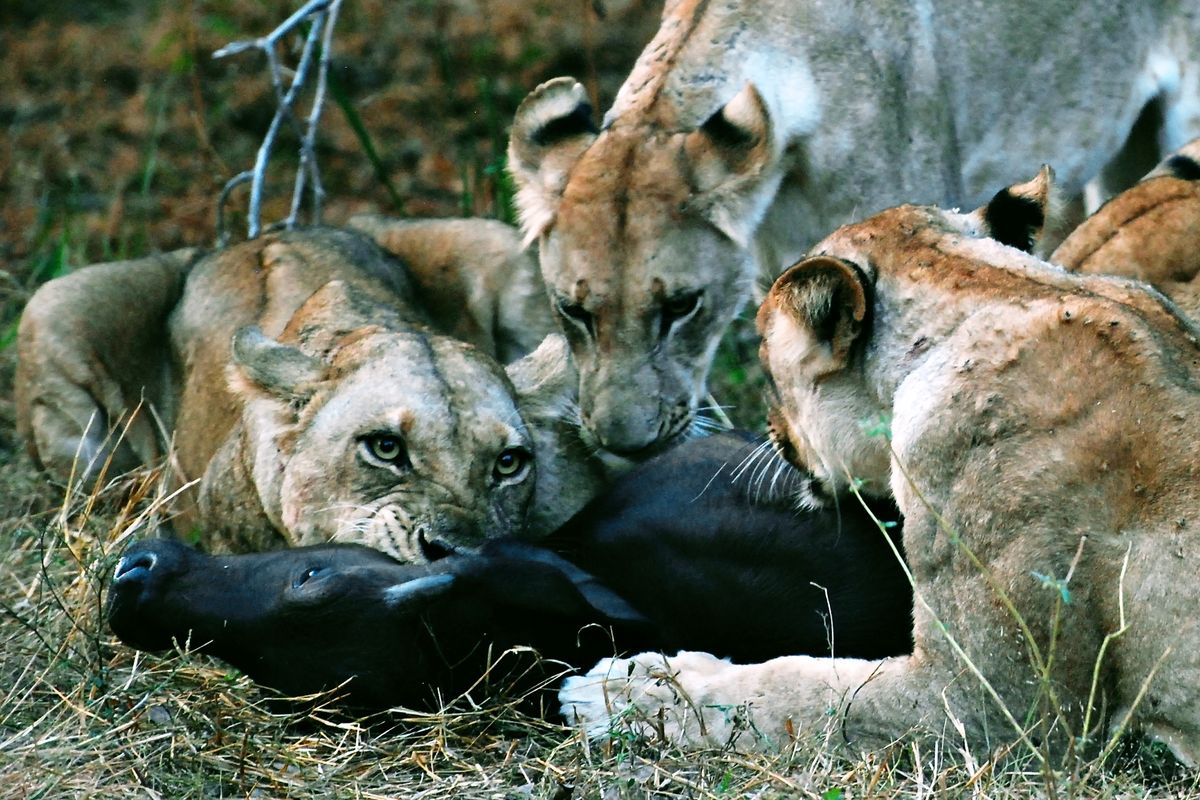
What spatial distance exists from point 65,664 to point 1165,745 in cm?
271

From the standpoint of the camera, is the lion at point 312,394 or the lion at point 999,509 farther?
the lion at point 312,394

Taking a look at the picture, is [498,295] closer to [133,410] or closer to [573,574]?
[133,410]

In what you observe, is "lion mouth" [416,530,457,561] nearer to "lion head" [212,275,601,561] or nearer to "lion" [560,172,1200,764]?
"lion head" [212,275,601,561]

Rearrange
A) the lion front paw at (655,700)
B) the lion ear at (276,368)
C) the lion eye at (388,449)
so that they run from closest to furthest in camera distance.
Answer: the lion front paw at (655,700)
the lion eye at (388,449)
the lion ear at (276,368)

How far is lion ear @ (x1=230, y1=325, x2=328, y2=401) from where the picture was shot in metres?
5.10

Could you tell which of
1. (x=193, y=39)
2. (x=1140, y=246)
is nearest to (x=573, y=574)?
(x=1140, y=246)

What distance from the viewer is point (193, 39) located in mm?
10219

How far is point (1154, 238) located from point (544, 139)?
2004mm

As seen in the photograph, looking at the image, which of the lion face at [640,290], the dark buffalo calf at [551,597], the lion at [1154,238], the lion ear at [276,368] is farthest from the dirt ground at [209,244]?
the lion at [1154,238]

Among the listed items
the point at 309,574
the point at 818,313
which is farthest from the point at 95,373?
the point at 818,313

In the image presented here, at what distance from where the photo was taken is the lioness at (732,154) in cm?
542

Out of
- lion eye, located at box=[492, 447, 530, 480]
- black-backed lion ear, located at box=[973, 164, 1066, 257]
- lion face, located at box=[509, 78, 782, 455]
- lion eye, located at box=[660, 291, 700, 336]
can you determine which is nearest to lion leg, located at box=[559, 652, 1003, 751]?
lion eye, located at box=[492, 447, 530, 480]

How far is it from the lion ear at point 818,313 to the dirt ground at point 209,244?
3.06ft

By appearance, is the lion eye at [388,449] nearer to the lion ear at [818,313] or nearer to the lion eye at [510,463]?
the lion eye at [510,463]
